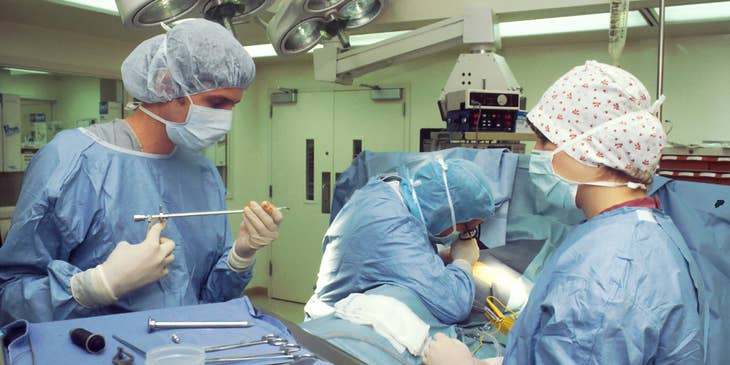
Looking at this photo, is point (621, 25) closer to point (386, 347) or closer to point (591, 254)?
point (591, 254)

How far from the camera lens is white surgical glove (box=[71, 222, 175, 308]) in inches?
47.2

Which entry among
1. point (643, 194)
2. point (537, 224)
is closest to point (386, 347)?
point (643, 194)

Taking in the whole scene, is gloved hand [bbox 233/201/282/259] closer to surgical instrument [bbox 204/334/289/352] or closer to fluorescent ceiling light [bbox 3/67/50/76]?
surgical instrument [bbox 204/334/289/352]

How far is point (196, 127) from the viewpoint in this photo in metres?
1.46

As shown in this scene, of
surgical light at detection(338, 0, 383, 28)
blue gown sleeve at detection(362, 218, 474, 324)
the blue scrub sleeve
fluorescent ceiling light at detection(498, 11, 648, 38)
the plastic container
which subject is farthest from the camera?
fluorescent ceiling light at detection(498, 11, 648, 38)

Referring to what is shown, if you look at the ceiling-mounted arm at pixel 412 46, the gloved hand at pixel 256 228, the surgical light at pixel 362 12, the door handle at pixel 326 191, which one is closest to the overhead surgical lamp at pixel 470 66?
the ceiling-mounted arm at pixel 412 46

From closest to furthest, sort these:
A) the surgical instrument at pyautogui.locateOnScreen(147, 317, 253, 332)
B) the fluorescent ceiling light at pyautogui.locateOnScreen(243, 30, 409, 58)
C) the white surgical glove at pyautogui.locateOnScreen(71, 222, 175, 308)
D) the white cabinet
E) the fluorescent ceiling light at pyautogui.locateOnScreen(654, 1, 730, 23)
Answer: the surgical instrument at pyautogui.locateOnScreen(147, 317, 253, 332) < the white surgical glove at pyautogui.locateOnScreen(71, 222, 175, 308) < the fluorescent ceiling light at pyautogui.locateOnScreen(654, 1, 730, 23) < the white cabinet < the fluorescent ceiling light at pyautogui.locateOnScreen(243, 30, 409, 58)

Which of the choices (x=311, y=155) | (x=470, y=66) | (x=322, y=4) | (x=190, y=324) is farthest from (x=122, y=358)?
(x=311, y=155)

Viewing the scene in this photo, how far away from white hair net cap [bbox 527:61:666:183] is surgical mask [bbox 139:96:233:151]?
0.83 meters

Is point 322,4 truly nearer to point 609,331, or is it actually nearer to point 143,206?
point 143,206

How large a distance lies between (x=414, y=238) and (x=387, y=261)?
0.13 m

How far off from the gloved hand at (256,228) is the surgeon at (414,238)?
1.47 feet

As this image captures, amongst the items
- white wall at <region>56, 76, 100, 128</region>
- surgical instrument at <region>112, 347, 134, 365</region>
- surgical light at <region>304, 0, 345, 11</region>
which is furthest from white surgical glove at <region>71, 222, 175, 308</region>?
white wall at <region>56, 76, 100, 128</region>

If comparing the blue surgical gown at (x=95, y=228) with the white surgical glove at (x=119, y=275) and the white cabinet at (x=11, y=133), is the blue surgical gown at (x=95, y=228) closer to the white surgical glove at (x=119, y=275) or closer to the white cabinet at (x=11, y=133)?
the white surgical glove at (x=119, y=275)
